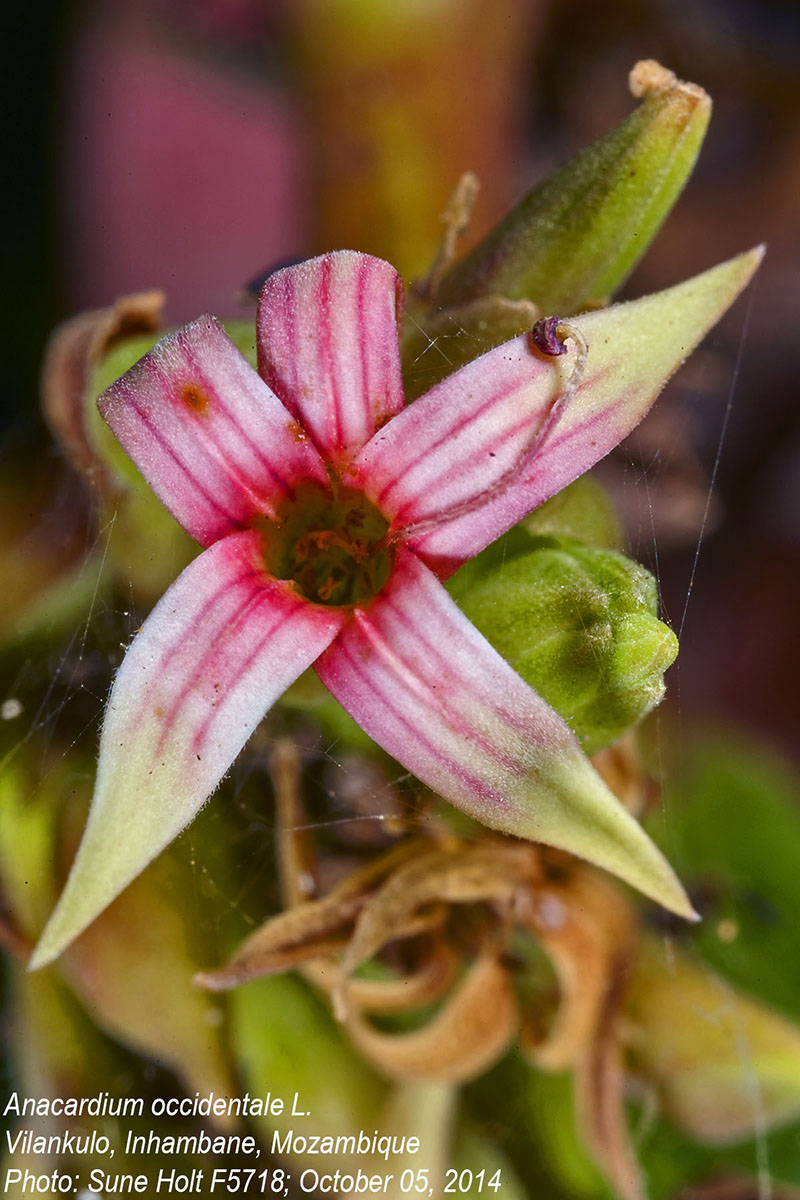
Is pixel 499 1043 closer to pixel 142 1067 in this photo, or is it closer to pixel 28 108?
pixel 142 1067

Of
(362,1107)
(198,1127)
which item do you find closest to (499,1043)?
(362,1107)

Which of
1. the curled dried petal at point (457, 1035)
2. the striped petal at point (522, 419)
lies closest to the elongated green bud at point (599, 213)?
the striped petal at point (522, 419)

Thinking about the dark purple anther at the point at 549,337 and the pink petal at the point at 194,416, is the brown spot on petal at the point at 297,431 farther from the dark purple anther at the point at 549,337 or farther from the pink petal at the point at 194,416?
the dark purple anther at the point at 549,337

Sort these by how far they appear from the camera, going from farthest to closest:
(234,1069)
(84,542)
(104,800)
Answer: (84,542)
(234,1069)
(104,800)

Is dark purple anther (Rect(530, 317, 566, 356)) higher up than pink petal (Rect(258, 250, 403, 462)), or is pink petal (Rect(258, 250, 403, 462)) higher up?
pink petal (Rect(258, 250, 403, 462))

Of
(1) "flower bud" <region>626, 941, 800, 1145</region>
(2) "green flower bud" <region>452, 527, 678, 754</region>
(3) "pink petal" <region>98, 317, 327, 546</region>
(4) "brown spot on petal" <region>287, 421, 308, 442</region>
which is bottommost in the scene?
(1) "flower bud" <region>626, 941, 800, 1145</region>

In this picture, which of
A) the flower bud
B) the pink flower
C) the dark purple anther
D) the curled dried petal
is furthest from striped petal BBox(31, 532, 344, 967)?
the flower bud

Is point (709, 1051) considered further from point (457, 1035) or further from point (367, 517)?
point (367, 517)

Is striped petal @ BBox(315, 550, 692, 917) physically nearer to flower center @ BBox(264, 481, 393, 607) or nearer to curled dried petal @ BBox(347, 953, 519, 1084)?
flower center @ BBox(264, 481, 393, 607)
